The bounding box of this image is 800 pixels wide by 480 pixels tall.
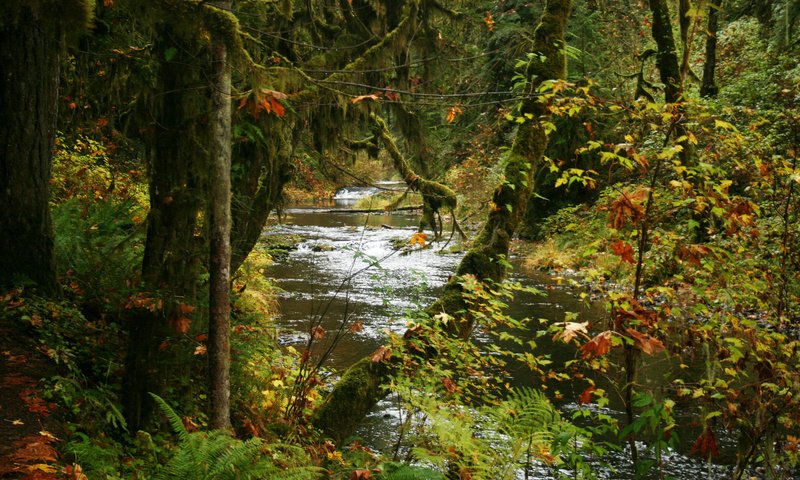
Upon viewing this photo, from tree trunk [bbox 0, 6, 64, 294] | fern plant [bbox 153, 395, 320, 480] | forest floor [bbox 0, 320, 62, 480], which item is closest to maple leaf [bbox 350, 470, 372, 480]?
fern plant [bbox 153, 395, 320, 480]

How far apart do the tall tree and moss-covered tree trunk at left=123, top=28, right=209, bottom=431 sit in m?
1.30

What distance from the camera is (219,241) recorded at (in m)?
Answer: 4.05

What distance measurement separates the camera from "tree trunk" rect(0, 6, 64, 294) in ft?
16.0

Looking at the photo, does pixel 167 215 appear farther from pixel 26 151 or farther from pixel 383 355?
pixel 383 355

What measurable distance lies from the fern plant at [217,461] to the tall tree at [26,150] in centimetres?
255

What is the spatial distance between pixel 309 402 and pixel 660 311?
3574 mm

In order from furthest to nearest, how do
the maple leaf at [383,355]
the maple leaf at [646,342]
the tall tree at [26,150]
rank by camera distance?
the maple leaf at [383,355] → the tall tree at [26,150] → the maple leaf at [646,342]

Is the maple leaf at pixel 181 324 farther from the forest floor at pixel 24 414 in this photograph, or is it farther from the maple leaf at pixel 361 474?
the maple leaf at pixel 361 474

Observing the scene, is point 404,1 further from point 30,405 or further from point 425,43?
point 30,405

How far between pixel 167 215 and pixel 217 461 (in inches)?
77.3

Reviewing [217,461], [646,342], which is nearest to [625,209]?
[646,342]

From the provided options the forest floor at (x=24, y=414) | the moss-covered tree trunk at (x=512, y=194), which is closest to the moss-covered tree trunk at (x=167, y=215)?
the forest floor at (x=24, y=414)

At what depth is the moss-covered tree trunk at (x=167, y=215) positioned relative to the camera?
4.30 meters

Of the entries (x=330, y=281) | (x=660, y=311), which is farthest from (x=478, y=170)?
(x=660, y=311)
